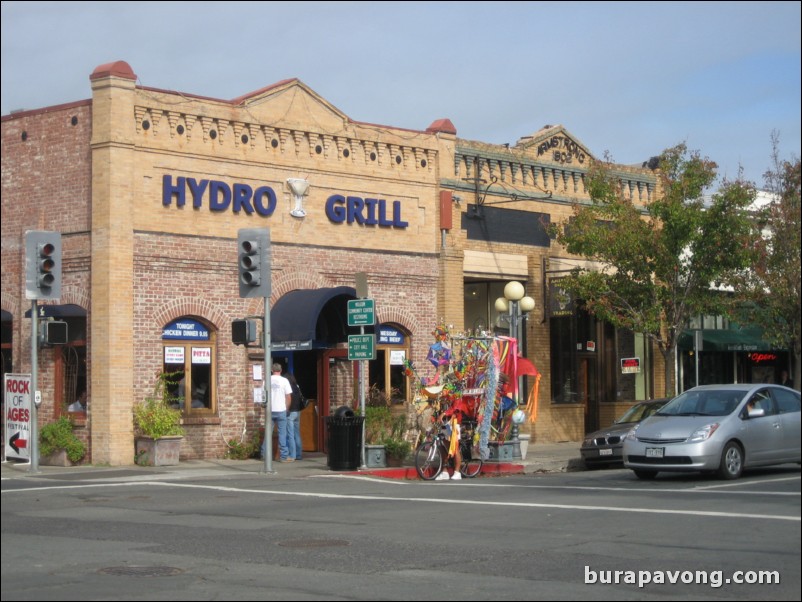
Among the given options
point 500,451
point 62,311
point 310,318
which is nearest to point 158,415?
point 62,311

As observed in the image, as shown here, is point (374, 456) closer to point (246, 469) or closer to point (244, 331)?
point (246, 469)

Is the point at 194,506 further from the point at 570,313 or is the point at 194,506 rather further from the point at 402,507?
the point at 570,313

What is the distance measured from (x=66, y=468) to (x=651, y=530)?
13258 millimetres

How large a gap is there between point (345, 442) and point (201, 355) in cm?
413

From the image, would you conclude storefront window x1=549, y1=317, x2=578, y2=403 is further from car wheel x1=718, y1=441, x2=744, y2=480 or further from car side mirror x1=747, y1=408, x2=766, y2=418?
car side mirror x1=747, y1=408, x2=766, y2=418

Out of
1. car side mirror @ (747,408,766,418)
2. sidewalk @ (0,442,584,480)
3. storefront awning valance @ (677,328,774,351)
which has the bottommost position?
sidewalk @ (0,442,584,480)

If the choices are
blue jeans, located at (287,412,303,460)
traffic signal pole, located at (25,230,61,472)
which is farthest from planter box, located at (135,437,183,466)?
traffic signal pole, located at (25,230,61,472)

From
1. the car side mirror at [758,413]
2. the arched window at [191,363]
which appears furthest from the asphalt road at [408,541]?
the arched window at [191,363]

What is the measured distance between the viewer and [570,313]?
30.1m

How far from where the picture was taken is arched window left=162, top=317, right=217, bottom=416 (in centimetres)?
2361

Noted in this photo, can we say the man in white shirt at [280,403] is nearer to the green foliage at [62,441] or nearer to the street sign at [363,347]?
the street sign at [363,347]

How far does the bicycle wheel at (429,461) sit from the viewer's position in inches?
790

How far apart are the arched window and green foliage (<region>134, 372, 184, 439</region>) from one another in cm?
40

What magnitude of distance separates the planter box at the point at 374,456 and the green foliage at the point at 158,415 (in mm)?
3651
